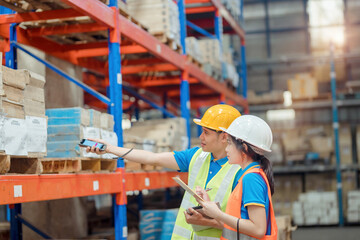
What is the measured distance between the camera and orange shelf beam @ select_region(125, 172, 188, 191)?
6.85 metres

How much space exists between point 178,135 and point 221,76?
11.1 ft

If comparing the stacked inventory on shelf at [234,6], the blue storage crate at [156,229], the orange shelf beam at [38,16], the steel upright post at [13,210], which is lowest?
the blue storage crate at [156,229]

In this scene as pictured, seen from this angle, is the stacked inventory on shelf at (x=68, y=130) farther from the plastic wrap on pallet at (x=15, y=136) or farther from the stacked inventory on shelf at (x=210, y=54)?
the stacked inventory on shelf at (x=210, y=54)

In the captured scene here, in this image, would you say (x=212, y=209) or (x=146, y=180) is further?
(x=146, y=180)

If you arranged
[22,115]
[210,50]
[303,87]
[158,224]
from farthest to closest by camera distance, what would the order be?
[303,87] → [210,50] → [158,224] → [22,115]

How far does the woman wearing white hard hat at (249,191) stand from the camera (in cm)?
335

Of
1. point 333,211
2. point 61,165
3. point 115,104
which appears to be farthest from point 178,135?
point 333,211

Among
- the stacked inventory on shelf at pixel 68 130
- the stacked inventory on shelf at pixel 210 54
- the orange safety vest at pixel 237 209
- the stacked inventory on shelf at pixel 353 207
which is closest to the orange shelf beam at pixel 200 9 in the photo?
the stacked inventory on shelf at pixel 210 54

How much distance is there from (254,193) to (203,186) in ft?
2.80

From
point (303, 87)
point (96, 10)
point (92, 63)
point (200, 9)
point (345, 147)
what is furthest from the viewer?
point (303, 87)

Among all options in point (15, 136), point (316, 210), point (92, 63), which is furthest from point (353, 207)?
point (15, 136)

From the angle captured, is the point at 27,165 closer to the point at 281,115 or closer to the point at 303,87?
the point at 303,87

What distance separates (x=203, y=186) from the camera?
4176mm

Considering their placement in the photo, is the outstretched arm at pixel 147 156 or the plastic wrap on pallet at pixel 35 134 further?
the plastic wrap on pallet at pixel 35 134
